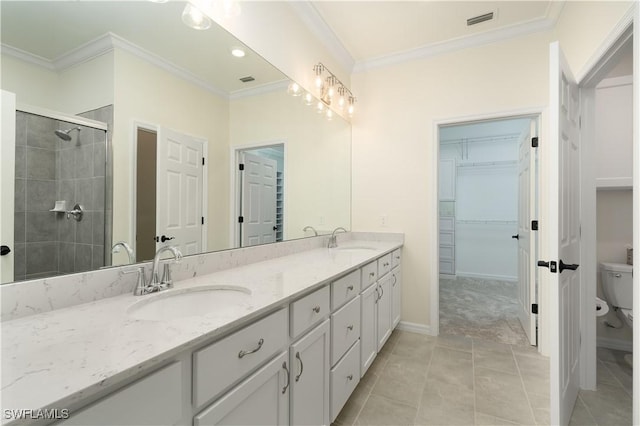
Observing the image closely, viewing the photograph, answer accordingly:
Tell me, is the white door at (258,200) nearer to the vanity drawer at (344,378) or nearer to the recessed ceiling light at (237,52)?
the recessed ceiling light at (237,52)

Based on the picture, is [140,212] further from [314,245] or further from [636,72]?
[636,72]

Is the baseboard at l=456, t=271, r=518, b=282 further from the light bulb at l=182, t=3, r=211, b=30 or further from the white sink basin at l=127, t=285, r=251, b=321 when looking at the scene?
the light bulb at l=182, t=3, r=211, b=30

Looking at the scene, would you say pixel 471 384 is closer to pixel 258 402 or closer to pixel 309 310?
pixel 309 310

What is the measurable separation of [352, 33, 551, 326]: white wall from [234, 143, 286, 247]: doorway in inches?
46.0

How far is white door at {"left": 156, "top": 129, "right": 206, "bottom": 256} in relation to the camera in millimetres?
1318

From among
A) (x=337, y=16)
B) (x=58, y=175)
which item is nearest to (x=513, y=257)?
(x=337, y=16)

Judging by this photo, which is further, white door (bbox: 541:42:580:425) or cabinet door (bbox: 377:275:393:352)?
cabinet door (bbox: 377:275:393:352)

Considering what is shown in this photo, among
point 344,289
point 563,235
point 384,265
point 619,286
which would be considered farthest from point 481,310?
point 344,289

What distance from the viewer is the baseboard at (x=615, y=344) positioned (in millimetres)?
2316

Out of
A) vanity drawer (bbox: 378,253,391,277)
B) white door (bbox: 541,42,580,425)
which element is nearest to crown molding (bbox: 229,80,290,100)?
vanity drawer (bbox: 378,253,391,277)

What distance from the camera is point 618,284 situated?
2229 mm

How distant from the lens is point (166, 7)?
1.30 meters

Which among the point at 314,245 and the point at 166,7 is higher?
the point at 166,7

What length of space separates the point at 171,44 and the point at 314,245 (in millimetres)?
1720
